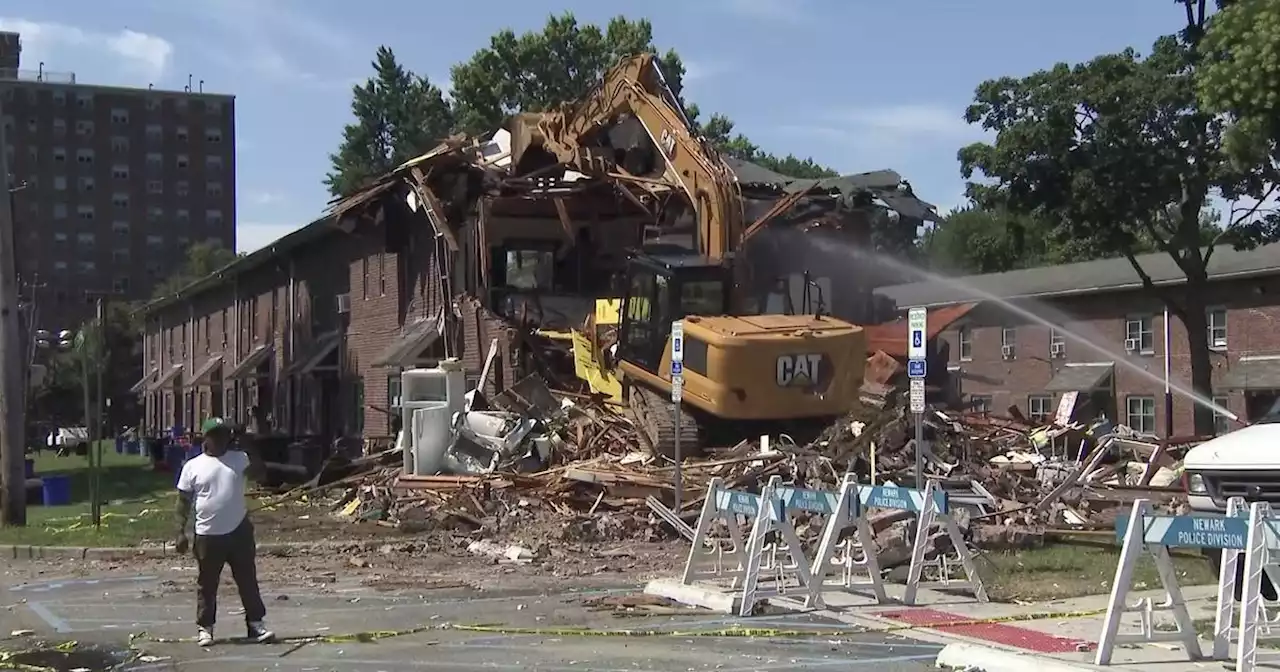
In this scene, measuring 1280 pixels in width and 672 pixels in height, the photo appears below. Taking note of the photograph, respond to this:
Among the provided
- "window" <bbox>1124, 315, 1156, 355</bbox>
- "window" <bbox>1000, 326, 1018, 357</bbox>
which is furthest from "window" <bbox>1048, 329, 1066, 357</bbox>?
"window" <bbox>1124, 315, 1156, 355</bbox>

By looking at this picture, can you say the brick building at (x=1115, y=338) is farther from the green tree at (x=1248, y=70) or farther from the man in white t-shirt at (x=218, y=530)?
the man in white t-shirt at (x=218, y=530)

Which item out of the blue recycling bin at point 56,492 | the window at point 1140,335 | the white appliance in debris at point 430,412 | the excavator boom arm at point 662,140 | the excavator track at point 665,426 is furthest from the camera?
the window at point 1140,335

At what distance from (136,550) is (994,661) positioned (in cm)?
1241

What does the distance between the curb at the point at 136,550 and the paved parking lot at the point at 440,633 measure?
117 inches

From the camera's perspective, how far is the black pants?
11109 millimetres

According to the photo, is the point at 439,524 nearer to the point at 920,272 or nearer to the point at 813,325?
the point at 813,325

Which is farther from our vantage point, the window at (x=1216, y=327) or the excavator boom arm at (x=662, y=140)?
the window at (x=1216, y=327)

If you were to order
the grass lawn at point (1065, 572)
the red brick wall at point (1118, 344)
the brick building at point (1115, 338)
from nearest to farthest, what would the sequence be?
the grass lawn at point (1065, 572) < the brick building at point (1115, 338) < the red brick wall at point (1118, 344)

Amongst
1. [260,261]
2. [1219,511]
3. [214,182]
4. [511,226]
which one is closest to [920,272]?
[511,226]

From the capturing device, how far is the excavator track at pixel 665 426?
2022 centimetres

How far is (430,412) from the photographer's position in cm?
2422

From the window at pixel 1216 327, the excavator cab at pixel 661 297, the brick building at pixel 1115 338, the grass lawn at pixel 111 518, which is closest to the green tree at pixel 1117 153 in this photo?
the brick building at pixel 1115 338

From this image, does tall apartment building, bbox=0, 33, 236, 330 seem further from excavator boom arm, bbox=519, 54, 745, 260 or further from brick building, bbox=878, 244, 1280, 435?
excavator boom arm, bbox=519, 54, 745, 260

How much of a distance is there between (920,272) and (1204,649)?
1716 centimetres
